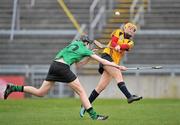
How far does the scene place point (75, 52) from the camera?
15.2 meters

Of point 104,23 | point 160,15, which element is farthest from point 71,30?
point 160,15

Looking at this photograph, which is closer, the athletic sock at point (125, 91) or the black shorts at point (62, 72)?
the black shorts at point (62, 72)

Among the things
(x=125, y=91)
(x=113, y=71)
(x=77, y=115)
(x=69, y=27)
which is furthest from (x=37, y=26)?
(x=77, y=115)

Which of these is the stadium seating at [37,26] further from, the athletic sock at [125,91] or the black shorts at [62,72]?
the black shorts at [62,72]

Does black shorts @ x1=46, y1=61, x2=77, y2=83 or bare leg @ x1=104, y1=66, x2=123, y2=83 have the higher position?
black shorts @ x1=46, y1=61, x2=77, y2=83

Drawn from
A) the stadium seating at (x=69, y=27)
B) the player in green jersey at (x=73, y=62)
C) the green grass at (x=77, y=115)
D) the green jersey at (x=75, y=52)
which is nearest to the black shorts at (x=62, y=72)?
the player in green jersey at (x=73, y=62)

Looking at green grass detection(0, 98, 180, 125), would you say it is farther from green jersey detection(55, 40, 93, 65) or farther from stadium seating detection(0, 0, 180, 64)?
stadium seating detection(0, 0, 180, 64)

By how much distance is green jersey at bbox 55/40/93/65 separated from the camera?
15125 mm

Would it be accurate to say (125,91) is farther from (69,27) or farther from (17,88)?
(69,27)

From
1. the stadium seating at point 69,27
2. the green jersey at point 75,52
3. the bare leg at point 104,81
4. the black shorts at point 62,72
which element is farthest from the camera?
the stadium seating at point 69,27

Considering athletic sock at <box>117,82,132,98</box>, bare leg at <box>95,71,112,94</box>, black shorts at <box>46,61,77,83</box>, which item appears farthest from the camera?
bare leg at <box>95,71,112,94</box>

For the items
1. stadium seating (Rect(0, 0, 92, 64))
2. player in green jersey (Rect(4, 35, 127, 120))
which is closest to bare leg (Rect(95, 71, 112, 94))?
player in green jersey (Rect(4, 35, 127, 120))

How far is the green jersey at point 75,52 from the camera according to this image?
49.6 feet

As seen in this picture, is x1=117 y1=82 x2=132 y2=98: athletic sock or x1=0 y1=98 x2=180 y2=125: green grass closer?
x1=0 y1=98 x2=180 y2=125: green grass
